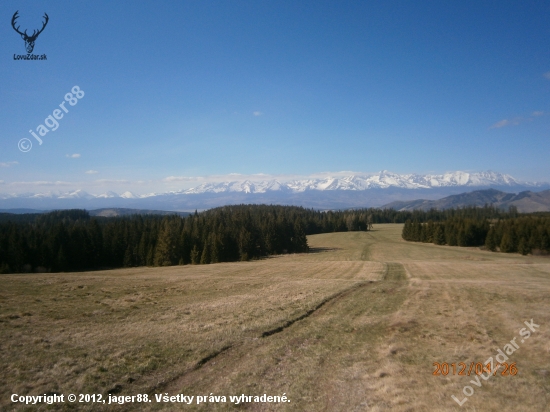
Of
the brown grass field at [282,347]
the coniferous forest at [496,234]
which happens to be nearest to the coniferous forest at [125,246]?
the brown grass field at [282,347]

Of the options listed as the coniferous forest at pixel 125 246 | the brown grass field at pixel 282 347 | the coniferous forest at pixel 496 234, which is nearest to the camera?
the brown grass field at pixel 282 347

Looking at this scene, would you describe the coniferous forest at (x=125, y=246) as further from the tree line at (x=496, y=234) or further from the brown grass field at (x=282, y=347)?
the tree line at (x=496, y=234)

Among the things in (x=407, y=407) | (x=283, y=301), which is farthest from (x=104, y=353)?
(x=283, y=301)

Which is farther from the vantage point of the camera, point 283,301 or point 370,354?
point 283,301

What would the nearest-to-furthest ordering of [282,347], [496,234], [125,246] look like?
[282,347] → [125,246] → [496,234]

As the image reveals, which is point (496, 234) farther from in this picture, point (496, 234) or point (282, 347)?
point (282, 347)

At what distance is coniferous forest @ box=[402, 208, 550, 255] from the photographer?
6625 centimetres

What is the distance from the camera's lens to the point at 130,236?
7131 centimetres

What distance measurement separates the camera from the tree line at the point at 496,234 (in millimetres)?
66250

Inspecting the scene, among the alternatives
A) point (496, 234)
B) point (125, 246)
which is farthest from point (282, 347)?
point (496, 234)

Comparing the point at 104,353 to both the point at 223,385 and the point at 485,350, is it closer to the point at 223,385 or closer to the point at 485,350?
the point at 223,385

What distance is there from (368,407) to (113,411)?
6362 mm

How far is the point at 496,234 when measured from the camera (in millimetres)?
75125

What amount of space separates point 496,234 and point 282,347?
270ft
